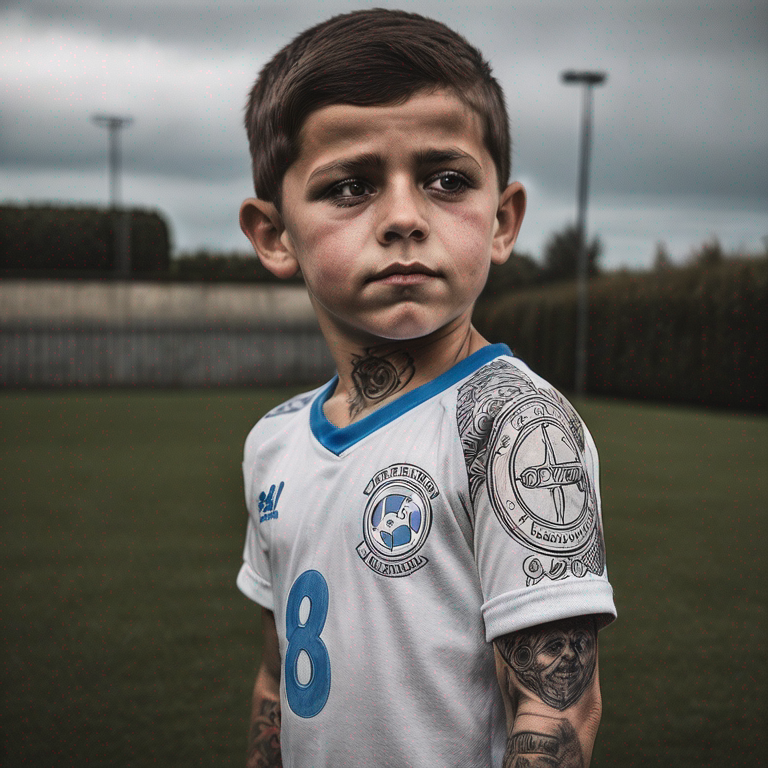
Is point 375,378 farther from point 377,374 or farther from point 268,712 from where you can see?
point 268,712

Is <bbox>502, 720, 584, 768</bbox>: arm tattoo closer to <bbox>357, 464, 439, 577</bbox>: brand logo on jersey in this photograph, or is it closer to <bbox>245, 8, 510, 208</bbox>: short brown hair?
<bbox>357, 464, 439, 577</bbox>: brand logo on jersey

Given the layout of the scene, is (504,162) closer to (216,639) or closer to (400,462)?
(400,462)

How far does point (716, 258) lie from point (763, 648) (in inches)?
489

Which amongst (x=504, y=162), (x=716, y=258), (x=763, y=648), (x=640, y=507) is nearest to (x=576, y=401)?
(x=716, y=258)

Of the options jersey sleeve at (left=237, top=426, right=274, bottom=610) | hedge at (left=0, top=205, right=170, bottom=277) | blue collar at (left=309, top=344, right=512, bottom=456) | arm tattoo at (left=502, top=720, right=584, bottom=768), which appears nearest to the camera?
arm tattoo at (left=502, top=720, right=584, bottom=768)

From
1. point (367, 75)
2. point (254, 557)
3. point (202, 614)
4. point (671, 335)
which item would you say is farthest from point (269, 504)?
point (671, 335)

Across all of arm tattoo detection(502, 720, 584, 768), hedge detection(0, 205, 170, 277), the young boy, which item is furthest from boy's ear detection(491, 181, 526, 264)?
hedge detection(0, 205, 170, 277)

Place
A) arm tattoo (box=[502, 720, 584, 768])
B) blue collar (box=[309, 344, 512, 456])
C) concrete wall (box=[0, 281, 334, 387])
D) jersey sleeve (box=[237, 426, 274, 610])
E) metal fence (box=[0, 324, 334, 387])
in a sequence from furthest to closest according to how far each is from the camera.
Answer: concrete wall (box=[0, 281, 334, 387])
metal fence (box=[0, 324, 334, 387])
jersey sleeve (box=[237, 426, 274, 610])
blue collar (box=[309, 344, 512, 456])
arm tattoo (box=[502, 720, 584, 768])

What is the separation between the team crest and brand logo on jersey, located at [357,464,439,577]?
96 mm

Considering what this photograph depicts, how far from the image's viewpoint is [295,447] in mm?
1289

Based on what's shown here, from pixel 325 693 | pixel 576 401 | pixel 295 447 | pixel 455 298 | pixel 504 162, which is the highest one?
pixel 504 162

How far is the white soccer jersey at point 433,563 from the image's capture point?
95cm

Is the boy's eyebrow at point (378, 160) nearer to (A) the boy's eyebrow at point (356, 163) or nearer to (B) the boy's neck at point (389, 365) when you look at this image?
(A) the boy's eyebrow at point (356, 163)

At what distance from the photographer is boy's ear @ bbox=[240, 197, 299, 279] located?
1318mm
